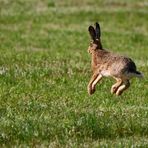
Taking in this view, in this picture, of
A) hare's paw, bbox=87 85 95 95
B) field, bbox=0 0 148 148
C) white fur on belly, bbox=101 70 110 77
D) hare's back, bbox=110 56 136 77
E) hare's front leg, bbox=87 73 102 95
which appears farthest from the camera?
hare's paw, bbox=87 85 95 95

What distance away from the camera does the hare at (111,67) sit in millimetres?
12531

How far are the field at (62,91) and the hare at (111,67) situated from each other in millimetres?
366

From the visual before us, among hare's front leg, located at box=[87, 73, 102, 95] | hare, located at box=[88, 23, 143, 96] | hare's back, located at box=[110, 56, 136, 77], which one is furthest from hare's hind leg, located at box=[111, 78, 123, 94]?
hare's back, located at box=[110, 56, 136, 77]

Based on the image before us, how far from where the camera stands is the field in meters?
11.2

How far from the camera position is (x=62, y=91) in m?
15.0

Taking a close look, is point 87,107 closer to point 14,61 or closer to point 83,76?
point 83,76

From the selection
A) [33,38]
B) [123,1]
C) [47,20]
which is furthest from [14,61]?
[123,1]

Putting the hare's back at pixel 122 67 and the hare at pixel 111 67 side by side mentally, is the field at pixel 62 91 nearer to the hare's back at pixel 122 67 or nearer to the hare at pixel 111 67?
the hare at pixel 111 67

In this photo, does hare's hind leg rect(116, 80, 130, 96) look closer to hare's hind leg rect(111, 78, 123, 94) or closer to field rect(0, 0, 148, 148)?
hare's hind leg rect(111, 78, 123, 94)

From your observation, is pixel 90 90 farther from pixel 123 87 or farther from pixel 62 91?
pixel 62 91

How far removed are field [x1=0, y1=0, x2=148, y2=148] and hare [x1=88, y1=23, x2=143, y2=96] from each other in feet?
1.20

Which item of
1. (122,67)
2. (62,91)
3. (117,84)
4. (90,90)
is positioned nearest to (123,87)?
(117,84)

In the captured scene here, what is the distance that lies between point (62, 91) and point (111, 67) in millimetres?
2304

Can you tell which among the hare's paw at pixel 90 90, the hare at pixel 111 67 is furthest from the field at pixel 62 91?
the hare at pixel 111 67
